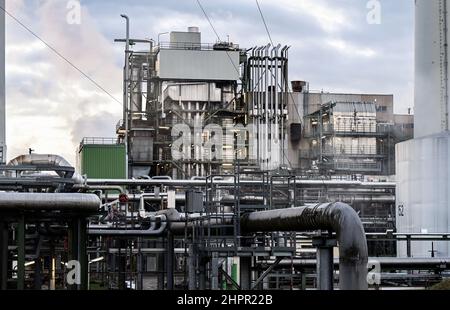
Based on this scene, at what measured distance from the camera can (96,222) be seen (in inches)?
972

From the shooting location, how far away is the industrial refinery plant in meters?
16.5

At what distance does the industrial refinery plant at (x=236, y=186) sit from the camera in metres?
16.5

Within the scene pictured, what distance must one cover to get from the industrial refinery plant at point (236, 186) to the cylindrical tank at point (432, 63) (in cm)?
5

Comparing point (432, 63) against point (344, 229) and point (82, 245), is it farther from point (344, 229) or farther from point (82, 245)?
point (344, 229)

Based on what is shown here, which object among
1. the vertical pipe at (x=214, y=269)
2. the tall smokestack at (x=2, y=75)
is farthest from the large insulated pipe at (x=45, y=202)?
the tall smokestack at (x=2, y=75)

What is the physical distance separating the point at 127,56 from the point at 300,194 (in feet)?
40.6

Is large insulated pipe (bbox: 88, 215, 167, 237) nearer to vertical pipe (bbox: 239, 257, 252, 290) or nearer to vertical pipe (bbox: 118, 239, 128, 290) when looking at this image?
vertical pipe (bbox: 118, 239, 128, 290)

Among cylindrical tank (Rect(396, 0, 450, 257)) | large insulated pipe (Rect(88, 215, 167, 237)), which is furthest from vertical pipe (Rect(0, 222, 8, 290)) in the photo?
cylindrical tank (Rect(396, 0, 450, 257))

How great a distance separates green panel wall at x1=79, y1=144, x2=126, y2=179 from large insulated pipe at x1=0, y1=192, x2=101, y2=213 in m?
17.8

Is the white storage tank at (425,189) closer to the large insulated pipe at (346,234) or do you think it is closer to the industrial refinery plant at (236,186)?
the industrial refinery plant at (236,186)

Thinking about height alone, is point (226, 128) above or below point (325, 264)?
above
